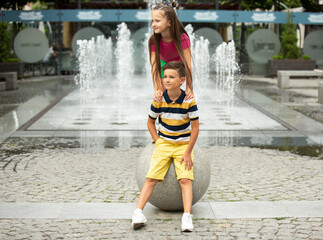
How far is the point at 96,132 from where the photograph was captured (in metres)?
10.5

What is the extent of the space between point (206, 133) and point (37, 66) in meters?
15.5

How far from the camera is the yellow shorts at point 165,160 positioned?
512 centimetres

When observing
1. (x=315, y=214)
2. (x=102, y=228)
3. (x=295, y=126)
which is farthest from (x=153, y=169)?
(x=295, y=126)

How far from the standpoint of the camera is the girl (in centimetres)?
542

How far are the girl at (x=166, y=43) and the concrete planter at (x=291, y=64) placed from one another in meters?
17.5

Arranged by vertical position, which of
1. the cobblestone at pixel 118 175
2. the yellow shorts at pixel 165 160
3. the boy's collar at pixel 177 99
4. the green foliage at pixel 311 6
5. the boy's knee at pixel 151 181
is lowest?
the cobblestone at pixel 118 175

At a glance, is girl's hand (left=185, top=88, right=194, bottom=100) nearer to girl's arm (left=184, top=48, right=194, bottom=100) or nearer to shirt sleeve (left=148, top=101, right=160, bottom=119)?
girl's arm (left=184, top=48, right=194, bottom=100)

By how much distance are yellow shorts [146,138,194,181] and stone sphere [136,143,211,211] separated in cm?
7

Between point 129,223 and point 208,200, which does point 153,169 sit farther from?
point 208,200

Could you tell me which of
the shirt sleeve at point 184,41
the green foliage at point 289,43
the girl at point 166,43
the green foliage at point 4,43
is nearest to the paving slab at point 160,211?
the girl at point 166,43

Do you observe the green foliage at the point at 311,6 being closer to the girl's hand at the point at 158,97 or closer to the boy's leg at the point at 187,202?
the girl's hand at the point at 158,97

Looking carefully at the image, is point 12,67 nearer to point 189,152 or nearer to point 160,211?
point 160,211

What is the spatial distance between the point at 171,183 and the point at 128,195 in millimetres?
1118

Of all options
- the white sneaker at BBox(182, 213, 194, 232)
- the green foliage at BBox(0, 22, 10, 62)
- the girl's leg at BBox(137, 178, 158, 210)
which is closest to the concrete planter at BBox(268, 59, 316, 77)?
the green foliage at BBox(0, 22, 10, 62)
